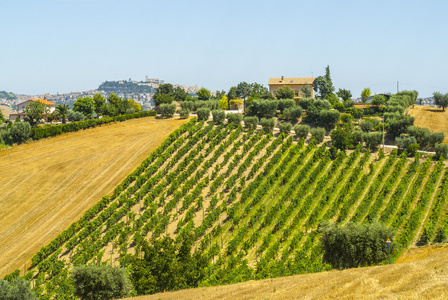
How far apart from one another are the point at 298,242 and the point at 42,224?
2560cm

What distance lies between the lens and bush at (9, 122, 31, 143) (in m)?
59.6

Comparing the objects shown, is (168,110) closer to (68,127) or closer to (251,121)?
(68,127)

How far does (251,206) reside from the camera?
43875 millimetres

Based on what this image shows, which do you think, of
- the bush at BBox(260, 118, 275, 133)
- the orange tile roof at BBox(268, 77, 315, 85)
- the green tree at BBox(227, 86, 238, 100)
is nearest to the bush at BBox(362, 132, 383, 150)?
the bush at BBox(260, 118, 275, 133)

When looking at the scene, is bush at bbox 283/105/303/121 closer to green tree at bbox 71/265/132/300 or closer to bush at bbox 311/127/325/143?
bush at bbox 311/127/325/143

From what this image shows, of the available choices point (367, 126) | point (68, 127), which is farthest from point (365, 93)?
point (68, 127)

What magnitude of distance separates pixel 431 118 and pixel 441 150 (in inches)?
1229

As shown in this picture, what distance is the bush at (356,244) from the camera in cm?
2975

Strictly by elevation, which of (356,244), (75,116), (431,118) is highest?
(75,116)

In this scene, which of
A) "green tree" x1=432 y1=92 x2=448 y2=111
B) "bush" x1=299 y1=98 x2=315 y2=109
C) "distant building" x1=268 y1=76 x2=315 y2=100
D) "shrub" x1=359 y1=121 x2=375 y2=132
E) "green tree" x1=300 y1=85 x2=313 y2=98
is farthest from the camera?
"distant building" x1=268 y1=76 x2=315 y2=100

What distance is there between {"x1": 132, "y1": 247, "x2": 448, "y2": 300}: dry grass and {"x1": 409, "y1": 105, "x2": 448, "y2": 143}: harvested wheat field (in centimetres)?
5347

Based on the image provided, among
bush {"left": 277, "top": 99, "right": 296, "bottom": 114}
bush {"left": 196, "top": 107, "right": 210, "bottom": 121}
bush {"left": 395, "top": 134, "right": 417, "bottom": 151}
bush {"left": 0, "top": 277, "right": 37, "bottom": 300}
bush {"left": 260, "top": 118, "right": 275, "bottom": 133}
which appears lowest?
bush {"left": 0, "top": 277, "right": 37, "bottom": 300}

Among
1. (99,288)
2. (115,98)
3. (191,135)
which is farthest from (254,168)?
(115,98)

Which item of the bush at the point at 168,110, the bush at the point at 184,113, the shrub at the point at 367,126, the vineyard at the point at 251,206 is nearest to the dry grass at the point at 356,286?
the vineyard at the point at 251,206
